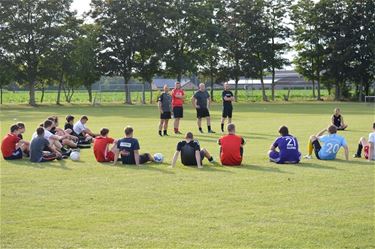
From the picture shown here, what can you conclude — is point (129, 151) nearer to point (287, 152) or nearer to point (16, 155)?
point (16, 155)

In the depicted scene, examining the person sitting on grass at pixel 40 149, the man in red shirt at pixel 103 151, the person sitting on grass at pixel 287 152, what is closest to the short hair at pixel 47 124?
the person sitting on grass at pixel 40 149

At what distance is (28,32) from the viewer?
5472 centimetres

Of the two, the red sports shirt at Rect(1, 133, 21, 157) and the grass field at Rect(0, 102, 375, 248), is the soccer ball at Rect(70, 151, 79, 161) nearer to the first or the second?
the grass field at Rect(0, 102, 375, 248)

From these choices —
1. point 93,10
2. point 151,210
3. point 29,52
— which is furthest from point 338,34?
point 151,210

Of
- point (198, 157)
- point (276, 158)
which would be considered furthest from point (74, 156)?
point (276, 158)

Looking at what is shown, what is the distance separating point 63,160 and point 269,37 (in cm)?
5511

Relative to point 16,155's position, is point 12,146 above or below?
above

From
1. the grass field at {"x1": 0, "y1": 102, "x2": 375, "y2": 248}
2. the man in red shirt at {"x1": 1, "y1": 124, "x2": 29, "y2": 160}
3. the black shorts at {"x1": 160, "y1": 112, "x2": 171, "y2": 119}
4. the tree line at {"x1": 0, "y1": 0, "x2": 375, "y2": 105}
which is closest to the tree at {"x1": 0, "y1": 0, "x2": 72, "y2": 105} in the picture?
the tree line at {"x1": 0, "y1": 0, "x2": 375, "y2": 105}

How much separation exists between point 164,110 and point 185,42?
4240 centimetres

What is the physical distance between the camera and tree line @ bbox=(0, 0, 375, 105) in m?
55.2

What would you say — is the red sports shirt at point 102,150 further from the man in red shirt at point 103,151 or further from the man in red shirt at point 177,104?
the man in red shirt at point 177,104

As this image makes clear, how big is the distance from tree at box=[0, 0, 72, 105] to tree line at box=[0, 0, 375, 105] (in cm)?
9

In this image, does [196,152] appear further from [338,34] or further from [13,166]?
[338,34]

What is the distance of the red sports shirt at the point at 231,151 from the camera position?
1358 centimetres
